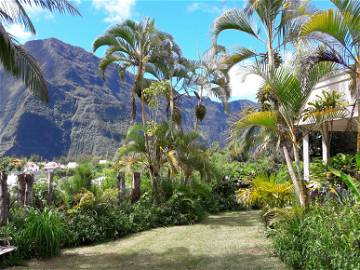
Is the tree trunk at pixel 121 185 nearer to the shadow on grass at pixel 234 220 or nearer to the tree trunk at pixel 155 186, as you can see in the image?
the tree trunk at pixel 155 186

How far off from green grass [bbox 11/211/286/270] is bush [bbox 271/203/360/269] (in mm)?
455

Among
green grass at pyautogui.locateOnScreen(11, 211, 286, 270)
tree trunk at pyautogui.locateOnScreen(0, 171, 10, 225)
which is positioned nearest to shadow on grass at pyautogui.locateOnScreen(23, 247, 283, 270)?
green grass at pyautogui.locateOnScreen(11, 211, 286, 270)

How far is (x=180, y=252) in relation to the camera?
8516 mm

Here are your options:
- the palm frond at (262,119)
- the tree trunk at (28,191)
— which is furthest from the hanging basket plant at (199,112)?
the palm frond at (262,119)

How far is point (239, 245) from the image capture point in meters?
8.96

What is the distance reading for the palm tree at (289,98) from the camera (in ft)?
24.3

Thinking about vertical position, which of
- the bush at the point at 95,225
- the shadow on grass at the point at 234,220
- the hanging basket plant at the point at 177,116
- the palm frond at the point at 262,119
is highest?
the hanging basket plant at the point at 177,116

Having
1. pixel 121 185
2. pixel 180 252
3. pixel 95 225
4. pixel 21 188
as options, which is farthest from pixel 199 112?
pixel 180 252

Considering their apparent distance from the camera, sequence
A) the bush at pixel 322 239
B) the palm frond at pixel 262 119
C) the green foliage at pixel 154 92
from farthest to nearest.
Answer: the green foliage at pixel 154 92 < the palm frond at pixel 262 119 < the bush at pixel 322 239

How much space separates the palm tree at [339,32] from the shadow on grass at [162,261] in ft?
10.8

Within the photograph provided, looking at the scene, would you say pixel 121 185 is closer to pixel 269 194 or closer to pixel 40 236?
pixel 40 236

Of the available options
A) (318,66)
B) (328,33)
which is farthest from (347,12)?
(318,66)

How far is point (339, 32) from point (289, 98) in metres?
1.49

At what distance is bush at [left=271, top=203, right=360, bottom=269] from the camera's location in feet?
16.6
